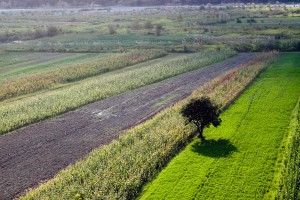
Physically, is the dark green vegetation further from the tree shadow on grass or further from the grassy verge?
the tree shadow on grass

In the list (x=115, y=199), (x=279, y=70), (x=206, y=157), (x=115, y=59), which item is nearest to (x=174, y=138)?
(x=206, y=157)

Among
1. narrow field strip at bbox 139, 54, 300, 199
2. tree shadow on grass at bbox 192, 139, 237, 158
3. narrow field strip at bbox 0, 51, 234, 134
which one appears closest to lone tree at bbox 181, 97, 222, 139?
tree shadow on grass at bbox 192, 139, 237, 158

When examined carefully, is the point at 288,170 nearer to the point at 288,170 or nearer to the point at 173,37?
the point at 288,170

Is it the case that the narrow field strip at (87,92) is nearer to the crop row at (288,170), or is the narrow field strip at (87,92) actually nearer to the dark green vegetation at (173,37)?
the dark green vegetation at (173,37)

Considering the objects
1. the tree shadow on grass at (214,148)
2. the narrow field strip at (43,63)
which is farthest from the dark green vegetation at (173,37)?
the tree shadow on grass at (214,148)

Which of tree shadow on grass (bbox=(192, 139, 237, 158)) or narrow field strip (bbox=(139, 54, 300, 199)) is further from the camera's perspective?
tree shadow on grass (bbox=(192, 139, 237, 158))

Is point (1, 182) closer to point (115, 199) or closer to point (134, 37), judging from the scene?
point (115, 199)
